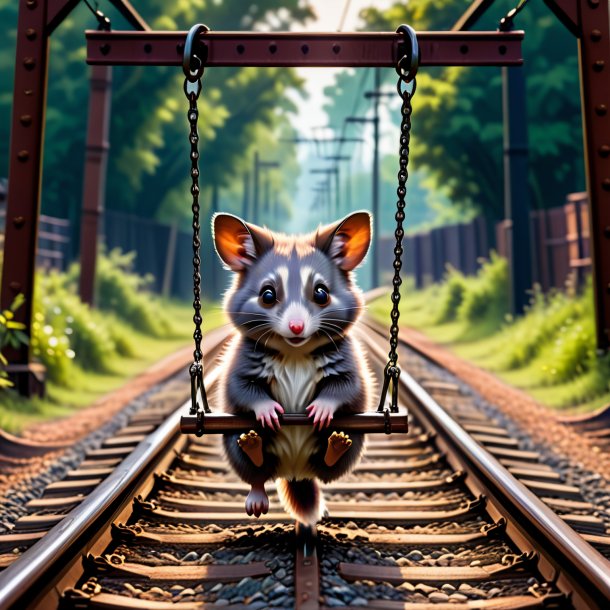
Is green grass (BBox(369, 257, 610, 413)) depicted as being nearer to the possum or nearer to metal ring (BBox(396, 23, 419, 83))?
the possum

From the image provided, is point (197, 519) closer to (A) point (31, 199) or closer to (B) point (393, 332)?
(B) point (393, 332)

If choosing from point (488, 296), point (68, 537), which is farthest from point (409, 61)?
point (488, 296)

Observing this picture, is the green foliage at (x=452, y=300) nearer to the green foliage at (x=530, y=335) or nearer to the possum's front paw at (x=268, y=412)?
the green foliage at (x=530, y=335)

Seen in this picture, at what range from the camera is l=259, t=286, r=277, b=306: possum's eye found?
10.7 feet

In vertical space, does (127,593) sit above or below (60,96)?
below

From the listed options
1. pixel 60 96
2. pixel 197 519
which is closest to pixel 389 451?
pixel 197 519

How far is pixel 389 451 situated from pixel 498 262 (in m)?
11.9

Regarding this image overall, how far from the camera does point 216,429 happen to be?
3311 millimetres

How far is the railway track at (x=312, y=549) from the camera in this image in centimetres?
316

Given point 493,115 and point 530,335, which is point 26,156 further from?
point 493,115

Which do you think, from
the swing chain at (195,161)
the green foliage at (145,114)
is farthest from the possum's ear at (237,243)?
the green foliage at (145,114)

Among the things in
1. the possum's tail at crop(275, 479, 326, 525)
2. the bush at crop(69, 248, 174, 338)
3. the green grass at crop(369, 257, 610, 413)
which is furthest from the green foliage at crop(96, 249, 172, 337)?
the possum's tail at crop(275, 479, 326, 525)

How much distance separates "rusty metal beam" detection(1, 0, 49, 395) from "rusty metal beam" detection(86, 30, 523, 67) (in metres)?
0.87

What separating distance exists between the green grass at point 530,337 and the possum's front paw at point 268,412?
18.9 feet
